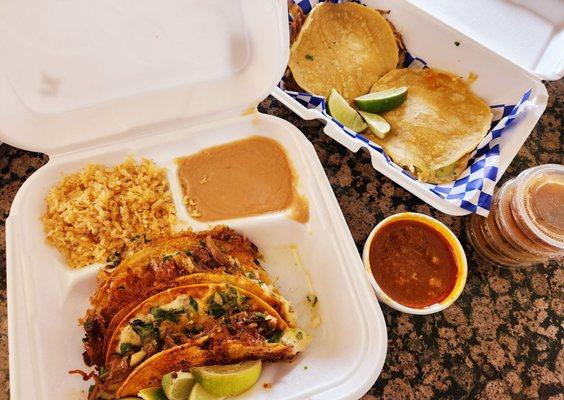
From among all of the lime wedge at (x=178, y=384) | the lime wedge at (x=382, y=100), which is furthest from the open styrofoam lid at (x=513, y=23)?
the lime wedge at (x=178, y=384)

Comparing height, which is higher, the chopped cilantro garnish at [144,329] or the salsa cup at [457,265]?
the salsa cup at [457,265]

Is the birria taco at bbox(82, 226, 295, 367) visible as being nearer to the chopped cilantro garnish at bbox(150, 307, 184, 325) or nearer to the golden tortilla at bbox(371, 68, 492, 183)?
the chopped cilantro garnish at bbox(150, 307, 184, 325)

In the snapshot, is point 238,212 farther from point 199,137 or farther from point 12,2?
point 12,2

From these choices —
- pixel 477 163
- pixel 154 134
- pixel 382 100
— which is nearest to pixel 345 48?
pixel 382 100

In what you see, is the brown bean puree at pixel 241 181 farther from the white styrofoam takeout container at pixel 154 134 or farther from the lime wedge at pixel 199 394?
the lime wedge at pixel 199 394

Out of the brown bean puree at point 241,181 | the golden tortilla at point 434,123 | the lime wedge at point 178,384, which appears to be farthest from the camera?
the golden tortilla at point 434,123

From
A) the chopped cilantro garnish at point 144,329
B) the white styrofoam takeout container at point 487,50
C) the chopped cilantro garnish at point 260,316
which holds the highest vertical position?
the white styrofoam takeout container at point 487,50

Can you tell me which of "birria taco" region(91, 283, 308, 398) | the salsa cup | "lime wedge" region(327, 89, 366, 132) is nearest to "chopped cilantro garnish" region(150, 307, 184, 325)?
"birria taco" region(91, 283, 308, 398)

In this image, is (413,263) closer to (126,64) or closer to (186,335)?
(186,335)
